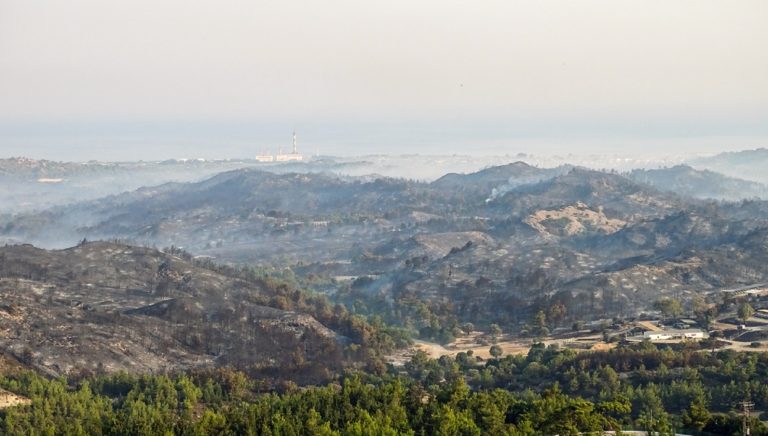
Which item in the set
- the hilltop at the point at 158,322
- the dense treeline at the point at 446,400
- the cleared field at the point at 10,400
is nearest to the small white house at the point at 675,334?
the dense treeline at the point at 446,400

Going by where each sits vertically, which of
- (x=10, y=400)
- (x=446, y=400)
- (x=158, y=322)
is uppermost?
(x=446, y=400)

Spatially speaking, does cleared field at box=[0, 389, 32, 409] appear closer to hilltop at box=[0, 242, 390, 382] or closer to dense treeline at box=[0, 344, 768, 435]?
dense treeline at box=[0, 344, 768, 435]

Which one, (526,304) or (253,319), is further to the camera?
(526,304)

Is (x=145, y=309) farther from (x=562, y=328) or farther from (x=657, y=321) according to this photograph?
(x=657, y=321)

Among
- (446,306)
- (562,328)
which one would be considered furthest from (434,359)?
(446,306)

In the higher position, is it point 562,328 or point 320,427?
point 320,427

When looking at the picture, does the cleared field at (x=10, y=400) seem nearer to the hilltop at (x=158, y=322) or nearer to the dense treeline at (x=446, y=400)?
the dense treeline at (x=446, y=400)

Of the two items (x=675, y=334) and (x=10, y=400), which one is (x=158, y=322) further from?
(x=675, y=334)

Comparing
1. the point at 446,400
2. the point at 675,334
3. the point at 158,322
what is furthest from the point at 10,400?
the point at 675,334

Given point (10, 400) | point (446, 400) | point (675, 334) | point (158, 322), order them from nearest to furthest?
point (446, 400), point (10, 400), point (675, 334), point (158, 322)
